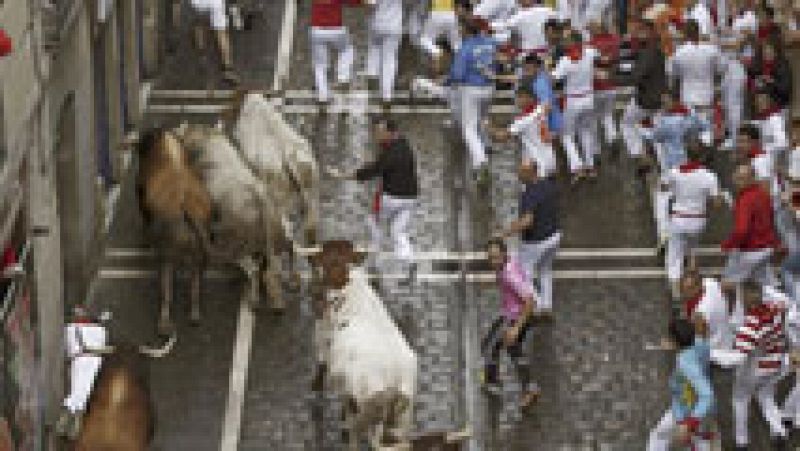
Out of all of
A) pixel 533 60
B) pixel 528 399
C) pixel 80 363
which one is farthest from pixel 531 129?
pixel 80 363

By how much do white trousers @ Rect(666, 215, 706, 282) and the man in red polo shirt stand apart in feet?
1.96

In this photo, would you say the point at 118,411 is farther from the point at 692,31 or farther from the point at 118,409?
the point at 692,31

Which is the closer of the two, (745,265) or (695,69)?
(745,265)

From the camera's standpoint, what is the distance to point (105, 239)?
29859 mm

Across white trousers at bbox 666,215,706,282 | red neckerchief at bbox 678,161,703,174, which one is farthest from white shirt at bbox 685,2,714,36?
red neckerchief at bbox 678,161,703,174

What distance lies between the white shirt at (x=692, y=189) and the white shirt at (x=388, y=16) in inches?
242

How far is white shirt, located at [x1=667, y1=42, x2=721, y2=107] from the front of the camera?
30766 mm

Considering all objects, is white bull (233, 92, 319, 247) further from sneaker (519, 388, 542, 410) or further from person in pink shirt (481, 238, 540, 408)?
sneaker (519, 388, 542, 410)

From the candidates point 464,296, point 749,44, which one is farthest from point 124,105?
point 749,44

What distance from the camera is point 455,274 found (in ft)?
96.1

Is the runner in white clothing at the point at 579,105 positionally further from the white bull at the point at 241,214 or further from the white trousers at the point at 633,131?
the white bull at the point at 241,214

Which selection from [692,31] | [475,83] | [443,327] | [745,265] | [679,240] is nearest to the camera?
[745,265]

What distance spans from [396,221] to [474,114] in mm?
3433

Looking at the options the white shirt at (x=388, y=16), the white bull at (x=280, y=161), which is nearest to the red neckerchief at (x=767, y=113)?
the white bull at (x=280, y=161)
